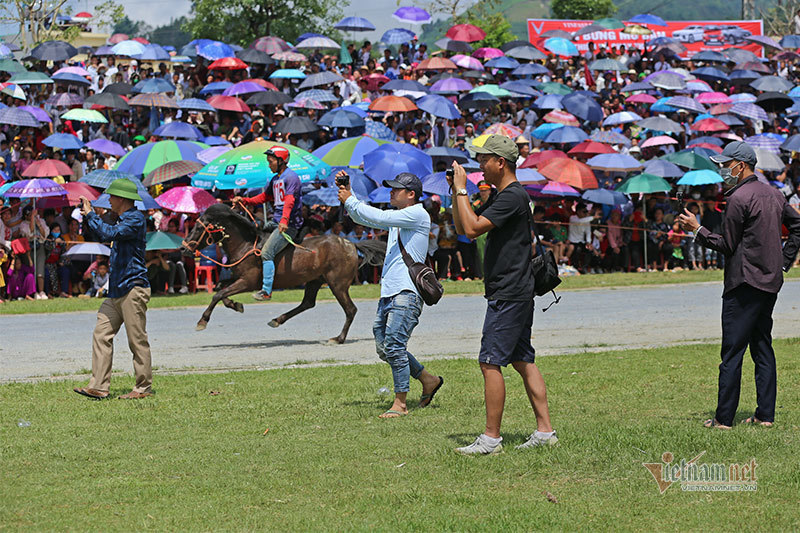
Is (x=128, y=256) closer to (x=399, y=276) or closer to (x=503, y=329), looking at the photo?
(x=399, y=276)

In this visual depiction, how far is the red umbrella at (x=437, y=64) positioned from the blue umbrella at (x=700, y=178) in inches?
412

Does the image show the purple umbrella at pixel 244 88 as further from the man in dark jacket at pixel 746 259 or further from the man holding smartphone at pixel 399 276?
the man in dark jacket at pixel 746 259

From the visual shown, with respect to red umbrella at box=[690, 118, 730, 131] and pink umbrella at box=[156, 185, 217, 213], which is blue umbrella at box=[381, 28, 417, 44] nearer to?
red umbrella at box=[690, 118, 730, 131]

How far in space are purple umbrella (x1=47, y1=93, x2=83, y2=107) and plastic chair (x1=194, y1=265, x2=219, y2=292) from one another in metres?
6.69

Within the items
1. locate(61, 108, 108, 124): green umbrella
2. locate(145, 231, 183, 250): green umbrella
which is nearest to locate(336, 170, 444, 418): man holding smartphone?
locate(145, 231, 183, 250): green umbrella

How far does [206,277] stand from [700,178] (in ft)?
37.8

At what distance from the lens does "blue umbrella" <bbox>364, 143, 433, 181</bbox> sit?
22.2m

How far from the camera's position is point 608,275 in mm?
25234

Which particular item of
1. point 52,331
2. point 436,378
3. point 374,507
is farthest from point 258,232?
point 374,507

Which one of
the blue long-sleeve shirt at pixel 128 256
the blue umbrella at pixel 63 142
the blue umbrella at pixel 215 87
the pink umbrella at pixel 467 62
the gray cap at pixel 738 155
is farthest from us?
the pink umbrella at pixel 467 62

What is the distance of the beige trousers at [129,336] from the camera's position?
1026cm

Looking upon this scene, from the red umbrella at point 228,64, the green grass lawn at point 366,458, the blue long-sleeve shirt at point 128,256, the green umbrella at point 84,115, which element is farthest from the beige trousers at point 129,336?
the red umbrella at point 228,64

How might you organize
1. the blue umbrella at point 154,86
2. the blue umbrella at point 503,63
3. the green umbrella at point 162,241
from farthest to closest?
the blue umbrella at point 503,63 < the blue umbrella at point 154,86 < the green umbrella at point 162,241

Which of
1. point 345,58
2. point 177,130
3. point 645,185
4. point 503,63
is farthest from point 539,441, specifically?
point 345,58
